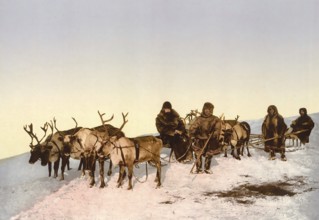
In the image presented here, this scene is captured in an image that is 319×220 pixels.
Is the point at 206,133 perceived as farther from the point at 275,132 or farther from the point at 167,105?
the point at 275,132

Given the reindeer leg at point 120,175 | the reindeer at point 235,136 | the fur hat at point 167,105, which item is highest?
the fur hat at point 167,105

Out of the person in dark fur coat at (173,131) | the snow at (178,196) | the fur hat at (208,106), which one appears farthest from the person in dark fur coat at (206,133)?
the person in dark fur coat at (173,131)

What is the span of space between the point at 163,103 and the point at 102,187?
3.79m

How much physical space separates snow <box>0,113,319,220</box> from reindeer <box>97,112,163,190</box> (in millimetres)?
560

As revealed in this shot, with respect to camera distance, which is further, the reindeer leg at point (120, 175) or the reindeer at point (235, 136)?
the reindeer at point (235, 136)

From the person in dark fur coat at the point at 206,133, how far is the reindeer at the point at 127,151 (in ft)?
5.43

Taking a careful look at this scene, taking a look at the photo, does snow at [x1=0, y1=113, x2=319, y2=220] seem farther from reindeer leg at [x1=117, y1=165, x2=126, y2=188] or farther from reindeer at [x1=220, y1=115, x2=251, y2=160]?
reindeer at [x1=220, y1=115, x2=251, y2=160]

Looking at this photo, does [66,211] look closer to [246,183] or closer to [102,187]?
[102,187]

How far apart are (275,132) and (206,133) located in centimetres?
324

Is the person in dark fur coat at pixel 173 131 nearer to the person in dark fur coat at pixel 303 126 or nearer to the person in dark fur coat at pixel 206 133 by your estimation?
the person in dark fur coat at pixel 206 133

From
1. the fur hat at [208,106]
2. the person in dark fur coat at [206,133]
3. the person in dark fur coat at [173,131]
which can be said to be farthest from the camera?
the person in dark fur coat at [173,131]

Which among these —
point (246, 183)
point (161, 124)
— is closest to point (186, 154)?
point (161, 124)

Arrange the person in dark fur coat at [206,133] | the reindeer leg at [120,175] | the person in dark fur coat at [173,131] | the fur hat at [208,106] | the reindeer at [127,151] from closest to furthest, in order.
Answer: the reindeer at [127,151] < the reindeer leg at [120,175] < the person in dark fur coat at [206,133] < the fur hat at [208,106] < the person in dark fur coat at [173,131]

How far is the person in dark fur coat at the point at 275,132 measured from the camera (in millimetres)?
13391
